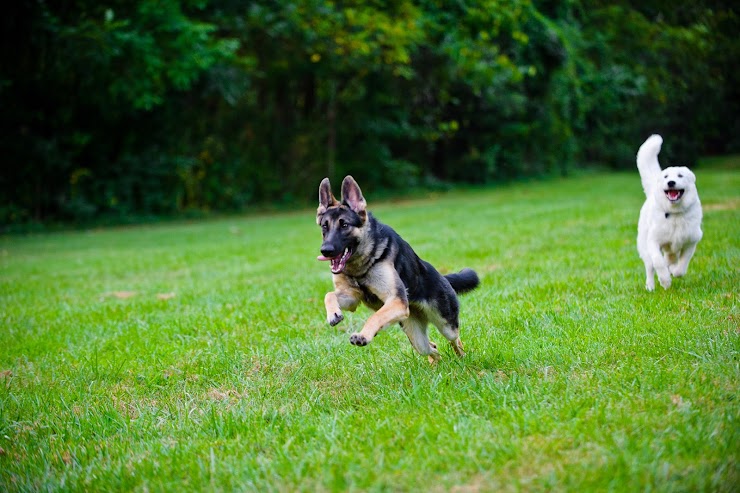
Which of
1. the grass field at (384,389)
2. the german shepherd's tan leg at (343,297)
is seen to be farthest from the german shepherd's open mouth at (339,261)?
the grass field at (384,389)

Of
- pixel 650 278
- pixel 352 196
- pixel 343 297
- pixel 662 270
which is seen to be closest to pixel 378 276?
pixel 343 297

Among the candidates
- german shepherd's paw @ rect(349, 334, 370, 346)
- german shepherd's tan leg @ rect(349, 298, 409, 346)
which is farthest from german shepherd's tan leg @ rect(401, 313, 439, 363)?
german shepherd's paw @ rect(349, 334, 370, 346)

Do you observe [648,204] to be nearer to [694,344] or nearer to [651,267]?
[651,267]

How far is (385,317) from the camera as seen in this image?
4574 mm

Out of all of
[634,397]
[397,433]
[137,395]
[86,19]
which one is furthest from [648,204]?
[86,19]

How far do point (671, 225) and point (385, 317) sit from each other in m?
3.61

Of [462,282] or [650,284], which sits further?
[650,284]

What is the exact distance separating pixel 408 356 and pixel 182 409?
1.79 meters

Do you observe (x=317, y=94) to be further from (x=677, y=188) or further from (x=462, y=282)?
(x=462, y=282)

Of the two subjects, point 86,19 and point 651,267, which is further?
point 86,19

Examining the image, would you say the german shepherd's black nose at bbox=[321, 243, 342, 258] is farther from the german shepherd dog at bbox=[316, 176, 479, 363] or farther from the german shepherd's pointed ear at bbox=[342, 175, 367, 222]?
the german shepherd's pointed ear at bbox=[342, 175, 367, 222]

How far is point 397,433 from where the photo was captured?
3.60 metres

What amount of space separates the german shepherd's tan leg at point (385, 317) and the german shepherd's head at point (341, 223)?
507 millimetres

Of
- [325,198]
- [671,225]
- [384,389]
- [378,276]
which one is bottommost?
[384,389]
